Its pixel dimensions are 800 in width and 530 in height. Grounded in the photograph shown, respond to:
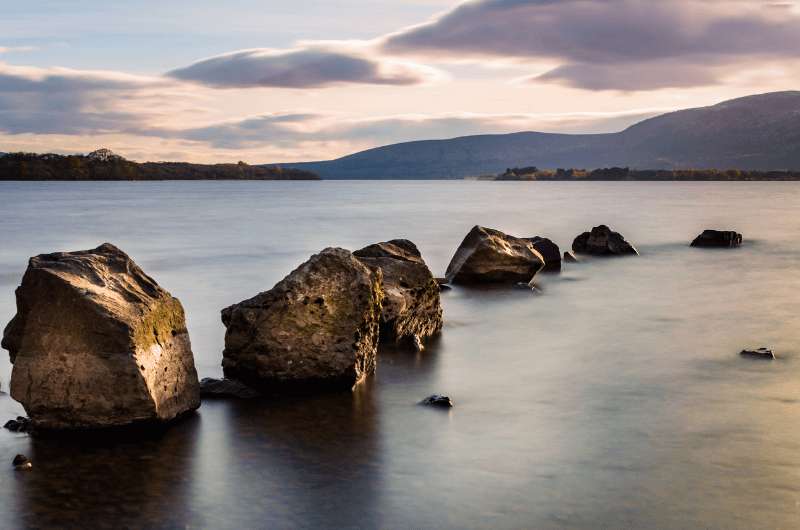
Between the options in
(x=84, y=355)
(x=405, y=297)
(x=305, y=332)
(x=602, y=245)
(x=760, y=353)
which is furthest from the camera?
(x=602, y=245)

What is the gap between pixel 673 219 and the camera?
63.3 meters

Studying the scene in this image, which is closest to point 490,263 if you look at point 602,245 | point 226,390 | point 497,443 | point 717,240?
point 602,245

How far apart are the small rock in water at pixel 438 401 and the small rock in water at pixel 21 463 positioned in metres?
5.06

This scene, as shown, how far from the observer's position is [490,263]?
951 inches

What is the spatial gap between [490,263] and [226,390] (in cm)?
1311

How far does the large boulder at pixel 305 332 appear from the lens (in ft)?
40.4

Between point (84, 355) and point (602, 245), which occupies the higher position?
point (84, 355)

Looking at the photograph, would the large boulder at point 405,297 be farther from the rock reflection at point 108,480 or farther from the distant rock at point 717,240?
the distant rock at point 717,240

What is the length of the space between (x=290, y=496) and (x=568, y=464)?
10.2 ft

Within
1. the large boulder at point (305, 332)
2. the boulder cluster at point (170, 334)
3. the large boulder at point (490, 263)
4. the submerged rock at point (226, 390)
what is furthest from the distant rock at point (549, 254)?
the submerged rock at point (226, 390)

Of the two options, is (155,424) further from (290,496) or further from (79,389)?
(290,496)

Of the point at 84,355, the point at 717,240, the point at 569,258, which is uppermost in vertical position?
the point at 84,355

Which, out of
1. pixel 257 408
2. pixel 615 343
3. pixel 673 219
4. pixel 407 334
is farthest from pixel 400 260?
pixel 673 219

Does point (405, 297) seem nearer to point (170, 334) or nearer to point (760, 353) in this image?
point (170, 334)
